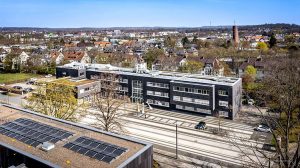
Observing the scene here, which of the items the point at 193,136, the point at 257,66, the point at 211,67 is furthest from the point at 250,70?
the point at 193,136

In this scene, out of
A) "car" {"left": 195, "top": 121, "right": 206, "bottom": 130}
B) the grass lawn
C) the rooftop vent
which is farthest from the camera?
the grass lawn

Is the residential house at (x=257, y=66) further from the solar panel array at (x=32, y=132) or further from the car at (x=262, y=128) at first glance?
the solar panel array at (x=32, y=132)

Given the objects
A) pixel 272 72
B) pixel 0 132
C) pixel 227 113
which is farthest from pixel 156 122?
pixel 272 72

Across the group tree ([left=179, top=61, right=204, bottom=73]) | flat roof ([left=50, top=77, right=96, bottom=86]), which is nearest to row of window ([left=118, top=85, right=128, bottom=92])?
flat roof ([left=50, top=77, right=96, bottom=86])

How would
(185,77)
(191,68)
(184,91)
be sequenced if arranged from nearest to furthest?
(184,91), (185,77), (191,68)

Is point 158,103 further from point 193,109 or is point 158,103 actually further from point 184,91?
point 193,109

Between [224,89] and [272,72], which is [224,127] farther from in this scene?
[272,72]

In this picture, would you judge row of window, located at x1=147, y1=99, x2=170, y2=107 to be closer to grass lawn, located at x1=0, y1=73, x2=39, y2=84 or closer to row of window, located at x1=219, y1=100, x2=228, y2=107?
row of window, located at x1=219, y1=100, x2=228, y2=107
